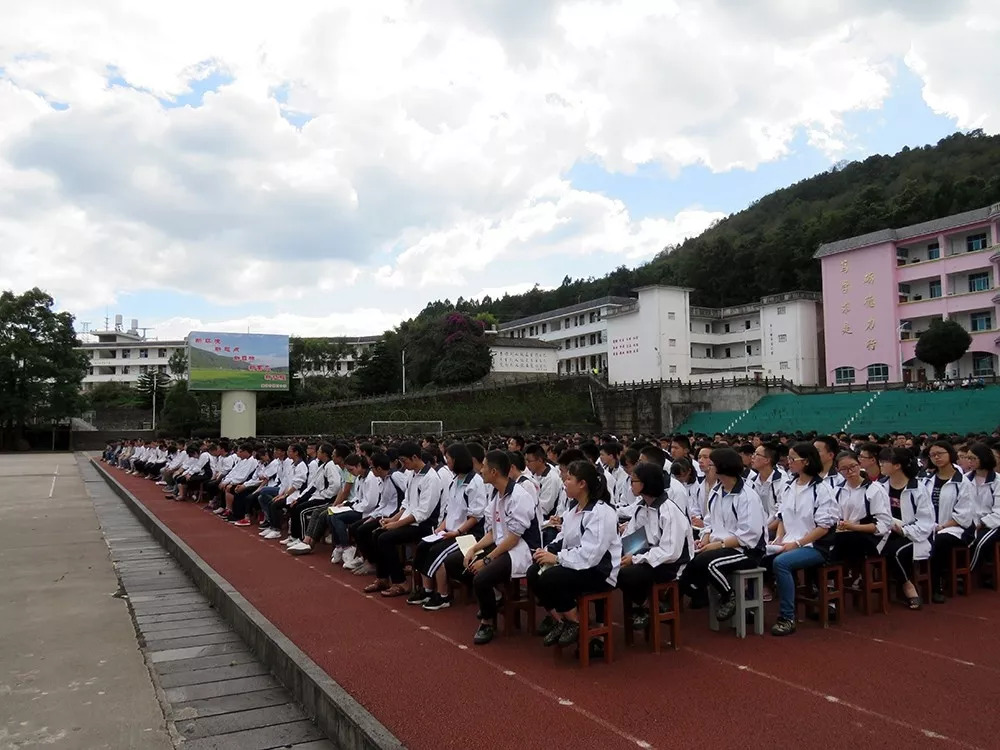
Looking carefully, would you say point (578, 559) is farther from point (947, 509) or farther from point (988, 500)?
point (988, 500)

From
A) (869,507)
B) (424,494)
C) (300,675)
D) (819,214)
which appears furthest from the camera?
(819,214)

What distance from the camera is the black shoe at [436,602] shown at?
5.85m

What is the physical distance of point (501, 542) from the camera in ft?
16.1

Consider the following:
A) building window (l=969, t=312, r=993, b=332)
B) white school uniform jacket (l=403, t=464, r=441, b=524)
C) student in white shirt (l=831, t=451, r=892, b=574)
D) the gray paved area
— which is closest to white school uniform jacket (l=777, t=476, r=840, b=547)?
student in white shirt (l=831, t=451, r=892, b=574)

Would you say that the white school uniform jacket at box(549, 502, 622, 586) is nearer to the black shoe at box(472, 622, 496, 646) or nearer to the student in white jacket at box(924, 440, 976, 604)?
the black shoe at box(472, 622, 496, 646)

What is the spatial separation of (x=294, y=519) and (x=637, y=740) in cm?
700

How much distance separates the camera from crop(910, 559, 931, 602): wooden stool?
5.80 metres

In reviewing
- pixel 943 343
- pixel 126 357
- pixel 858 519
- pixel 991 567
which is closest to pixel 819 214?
pixel 943 343

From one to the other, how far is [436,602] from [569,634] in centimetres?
179

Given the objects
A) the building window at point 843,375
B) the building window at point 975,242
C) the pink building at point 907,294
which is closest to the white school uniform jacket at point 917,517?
the pink building at point 907,294

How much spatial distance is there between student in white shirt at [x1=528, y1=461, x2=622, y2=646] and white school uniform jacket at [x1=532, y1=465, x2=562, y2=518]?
8.87ft

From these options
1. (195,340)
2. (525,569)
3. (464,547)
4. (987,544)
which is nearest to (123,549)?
(464,547)

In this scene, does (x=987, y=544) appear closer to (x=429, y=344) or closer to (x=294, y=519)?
(x=294, y=519)

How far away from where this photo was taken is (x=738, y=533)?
17.1 feet
